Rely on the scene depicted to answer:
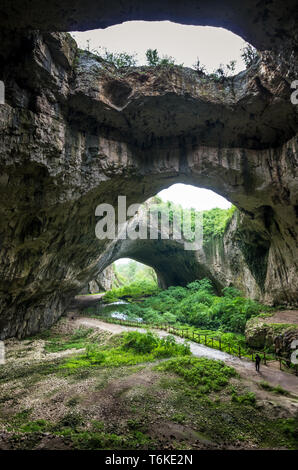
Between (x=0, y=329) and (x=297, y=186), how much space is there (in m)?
16.2

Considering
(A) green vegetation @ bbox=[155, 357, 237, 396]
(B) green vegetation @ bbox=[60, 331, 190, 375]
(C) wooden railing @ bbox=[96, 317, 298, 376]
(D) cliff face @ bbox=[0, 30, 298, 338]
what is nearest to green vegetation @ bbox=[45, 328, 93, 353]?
(D) cliff face @ bbox=[0, 30, 298, 338]

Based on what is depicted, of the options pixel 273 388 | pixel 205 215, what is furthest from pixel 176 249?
pixel 273 388

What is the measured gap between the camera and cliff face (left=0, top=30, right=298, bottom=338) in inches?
322

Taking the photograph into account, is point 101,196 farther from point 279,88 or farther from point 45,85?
point 279,88

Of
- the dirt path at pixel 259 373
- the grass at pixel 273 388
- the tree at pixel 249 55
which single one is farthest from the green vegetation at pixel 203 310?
the tree at pixel 249 55

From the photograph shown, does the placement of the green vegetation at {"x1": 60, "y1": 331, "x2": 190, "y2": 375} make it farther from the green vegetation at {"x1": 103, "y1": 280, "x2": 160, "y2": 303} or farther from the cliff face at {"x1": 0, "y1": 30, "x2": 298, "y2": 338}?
the green vegetation at {"x1": 103, "y1": 280, "x2": 160, "y2": 303}

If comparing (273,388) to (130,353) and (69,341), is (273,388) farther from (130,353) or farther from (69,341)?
(69,341)

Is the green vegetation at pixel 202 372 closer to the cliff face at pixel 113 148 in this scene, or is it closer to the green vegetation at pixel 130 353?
the green vegetation at pixel 130 353

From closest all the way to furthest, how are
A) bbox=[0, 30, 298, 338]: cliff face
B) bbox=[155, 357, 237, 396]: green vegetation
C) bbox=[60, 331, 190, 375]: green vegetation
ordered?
bbox=[155, 357, 237, 396]: green vegetation < bbox=[0, 30, 298, 338]: cliff face < bbox=[60, 331, 190, 375]: green vegetation

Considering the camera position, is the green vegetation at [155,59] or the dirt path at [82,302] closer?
the green vegetation at [155,59]

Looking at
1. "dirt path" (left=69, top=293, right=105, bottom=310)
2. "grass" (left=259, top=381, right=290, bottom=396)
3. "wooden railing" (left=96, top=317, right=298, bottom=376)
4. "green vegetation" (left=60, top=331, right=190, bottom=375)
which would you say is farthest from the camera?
"dirt path" (left=69, top=293, right=105, bottom=310)

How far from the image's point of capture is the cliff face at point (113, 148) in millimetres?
8180

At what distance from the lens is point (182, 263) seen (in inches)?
1155
